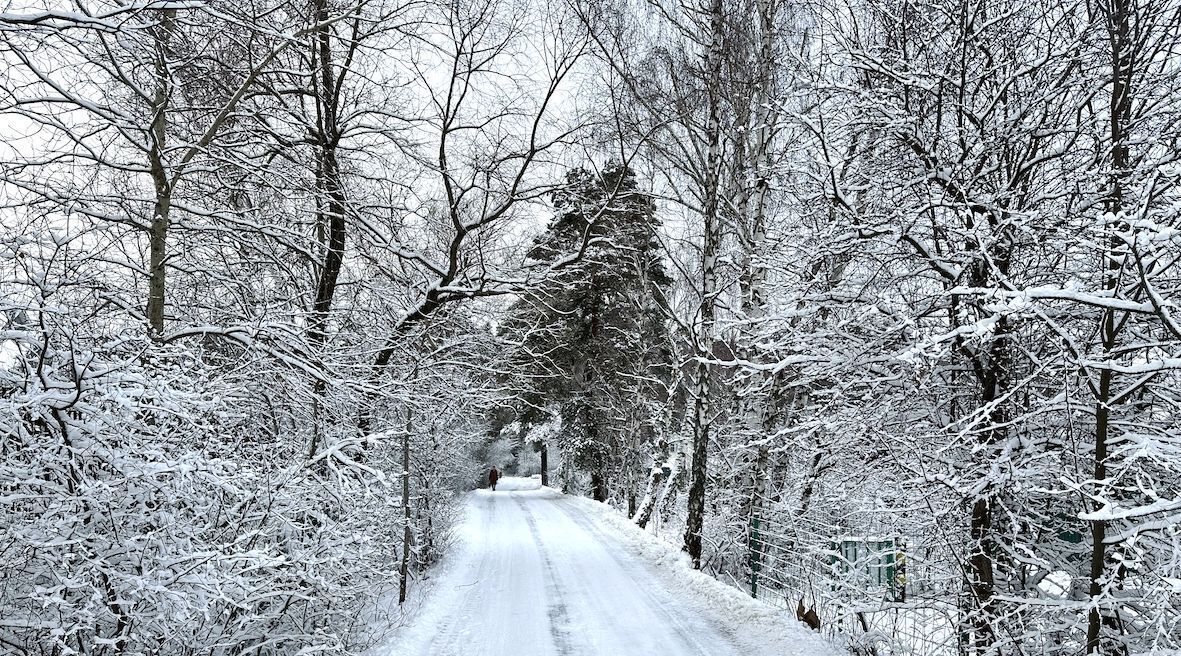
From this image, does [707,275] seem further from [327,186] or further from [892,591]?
[892,591]

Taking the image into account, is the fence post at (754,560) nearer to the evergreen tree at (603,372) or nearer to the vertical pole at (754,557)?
the vertical pole at (754,557)

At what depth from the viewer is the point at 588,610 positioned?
8703mm

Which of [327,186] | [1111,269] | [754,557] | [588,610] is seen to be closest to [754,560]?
[754,557]

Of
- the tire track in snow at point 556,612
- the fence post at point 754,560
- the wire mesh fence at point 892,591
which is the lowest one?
the tire track in snow at point 556,612

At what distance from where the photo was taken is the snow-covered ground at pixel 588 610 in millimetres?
7020

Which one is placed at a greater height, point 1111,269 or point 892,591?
point 1111,269

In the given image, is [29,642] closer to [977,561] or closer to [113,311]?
[113,311]

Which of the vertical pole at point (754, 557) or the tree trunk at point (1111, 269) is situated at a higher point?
the tree trunk at point (1111, 269)

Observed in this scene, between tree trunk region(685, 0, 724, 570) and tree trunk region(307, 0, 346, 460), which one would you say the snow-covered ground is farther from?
tree trunk region(307, 0, 346, 460)

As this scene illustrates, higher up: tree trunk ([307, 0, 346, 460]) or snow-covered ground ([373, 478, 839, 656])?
tree trunk ([307, 0, 346, 460])

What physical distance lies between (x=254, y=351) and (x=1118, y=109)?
6051 mm

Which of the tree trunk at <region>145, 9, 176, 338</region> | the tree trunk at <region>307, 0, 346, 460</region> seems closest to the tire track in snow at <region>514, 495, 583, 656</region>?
the tree trunk at <region>307, 0, 346, 460</region>

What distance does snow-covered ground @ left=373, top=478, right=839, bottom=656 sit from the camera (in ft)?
23.0

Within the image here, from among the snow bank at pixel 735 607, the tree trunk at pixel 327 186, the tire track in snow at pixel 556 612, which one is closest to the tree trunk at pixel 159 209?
the tree trunk at pixel 327 186
